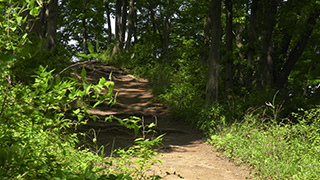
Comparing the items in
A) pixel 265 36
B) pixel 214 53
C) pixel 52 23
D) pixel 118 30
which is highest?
pixel 118 30

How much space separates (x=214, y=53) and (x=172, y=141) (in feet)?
12.1

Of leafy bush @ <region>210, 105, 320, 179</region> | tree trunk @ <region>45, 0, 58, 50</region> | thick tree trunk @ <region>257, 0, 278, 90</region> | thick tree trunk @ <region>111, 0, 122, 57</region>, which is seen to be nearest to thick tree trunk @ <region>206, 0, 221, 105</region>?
thick tree trunk @ <region>257, 0, 278, 90</region>

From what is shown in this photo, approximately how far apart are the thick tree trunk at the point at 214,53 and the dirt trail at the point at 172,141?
4.83 feet

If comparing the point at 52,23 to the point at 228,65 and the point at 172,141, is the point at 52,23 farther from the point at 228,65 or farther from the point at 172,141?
the point at 228,65

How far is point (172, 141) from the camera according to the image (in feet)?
29.2

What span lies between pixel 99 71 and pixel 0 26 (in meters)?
15.3

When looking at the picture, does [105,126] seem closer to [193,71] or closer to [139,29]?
[193,71]

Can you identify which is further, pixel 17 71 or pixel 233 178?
pixel 233 178

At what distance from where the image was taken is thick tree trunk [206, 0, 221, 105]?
10750mm

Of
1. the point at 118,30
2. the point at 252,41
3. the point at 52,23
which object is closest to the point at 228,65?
the point at 252,41

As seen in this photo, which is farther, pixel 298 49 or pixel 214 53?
pixel 298 49

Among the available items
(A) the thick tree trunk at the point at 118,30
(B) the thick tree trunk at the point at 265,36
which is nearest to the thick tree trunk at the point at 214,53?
(B) the thick tree trunk at the point at 265,36

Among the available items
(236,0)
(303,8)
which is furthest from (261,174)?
(236,0)

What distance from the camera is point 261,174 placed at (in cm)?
562
